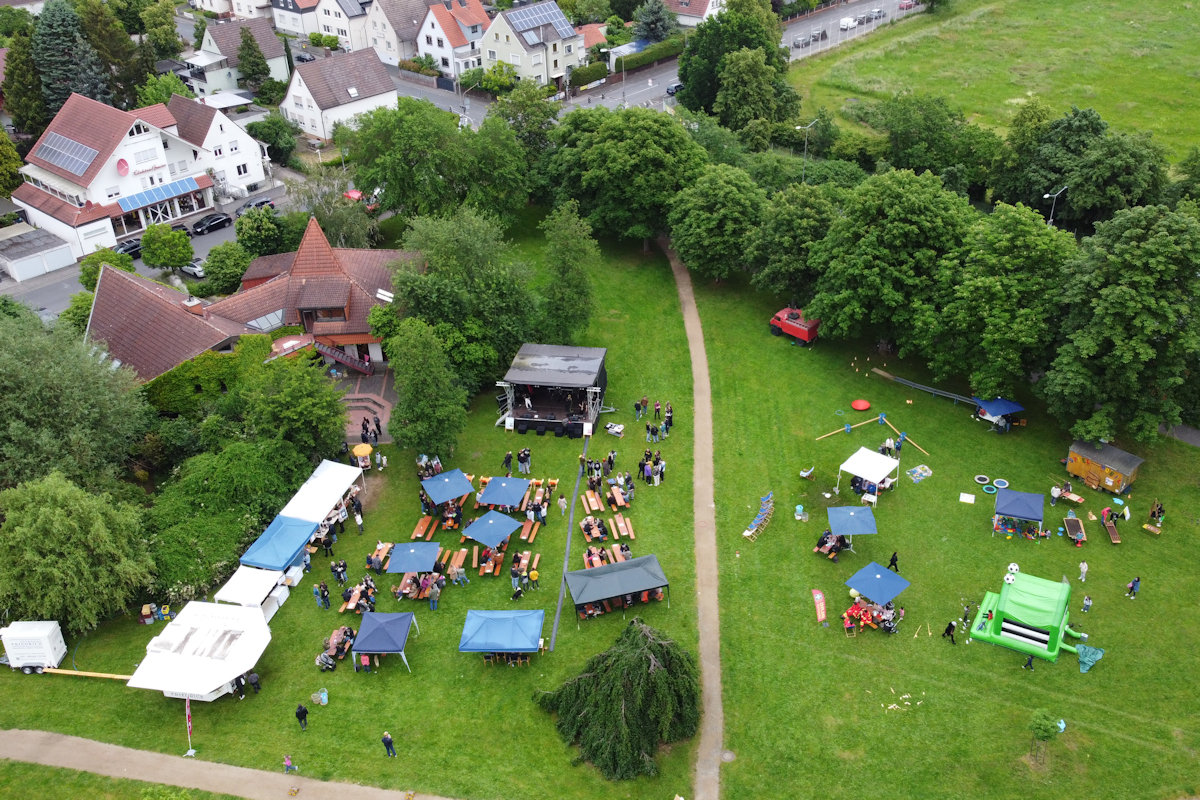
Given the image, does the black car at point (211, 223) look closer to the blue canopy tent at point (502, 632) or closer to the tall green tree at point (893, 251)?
the tall green tree at point (893, 251)

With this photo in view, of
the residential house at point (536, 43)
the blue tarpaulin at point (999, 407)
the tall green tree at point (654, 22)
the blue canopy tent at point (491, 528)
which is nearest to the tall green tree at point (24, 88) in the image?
the residential house at point (536, 43)

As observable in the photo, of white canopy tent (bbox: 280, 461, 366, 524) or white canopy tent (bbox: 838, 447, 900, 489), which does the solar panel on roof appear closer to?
white canopy tent (bbox: 280, 461, 366, 524)

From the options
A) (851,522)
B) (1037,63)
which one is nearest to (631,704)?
(851,522)

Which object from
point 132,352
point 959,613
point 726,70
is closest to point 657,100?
point 726,70

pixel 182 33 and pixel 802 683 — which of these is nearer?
pixel 802 683

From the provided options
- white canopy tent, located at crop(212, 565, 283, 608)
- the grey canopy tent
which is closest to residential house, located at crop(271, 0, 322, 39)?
white canopy tent, located at crop(212, 565, 283, 608)

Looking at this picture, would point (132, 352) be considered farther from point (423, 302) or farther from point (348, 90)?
point (348, 90)

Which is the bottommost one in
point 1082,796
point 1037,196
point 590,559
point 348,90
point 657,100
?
point 1082,796
